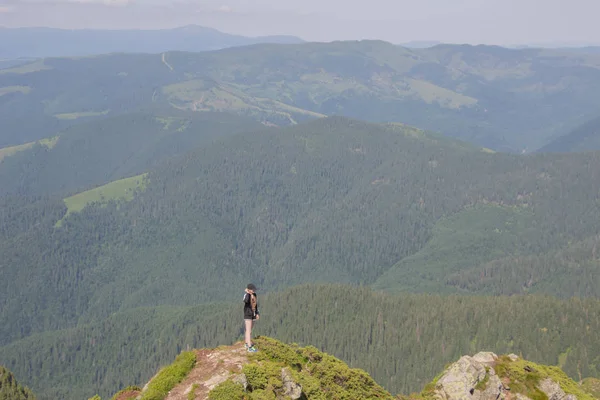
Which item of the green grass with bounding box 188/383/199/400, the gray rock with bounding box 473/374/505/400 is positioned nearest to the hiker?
the green grass with bounding box 188/383/199/400

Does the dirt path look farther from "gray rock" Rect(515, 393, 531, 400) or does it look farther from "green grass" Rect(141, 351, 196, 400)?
"gray rock" Rect(515, 393, 531, 400)

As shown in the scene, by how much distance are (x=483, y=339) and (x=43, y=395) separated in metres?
148

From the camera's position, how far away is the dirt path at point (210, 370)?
4084 centimetres

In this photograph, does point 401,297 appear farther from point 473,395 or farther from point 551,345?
point 473,395

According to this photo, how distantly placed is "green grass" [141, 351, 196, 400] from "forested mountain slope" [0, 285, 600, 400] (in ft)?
386

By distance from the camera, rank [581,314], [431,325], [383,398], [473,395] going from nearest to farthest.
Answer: [383,398]
[473,395]
[581,314]
[431,325]

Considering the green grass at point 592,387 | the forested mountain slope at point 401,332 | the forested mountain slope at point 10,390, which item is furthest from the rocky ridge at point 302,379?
the forested mountain slope at point 401,332

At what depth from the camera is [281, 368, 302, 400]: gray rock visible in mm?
41469

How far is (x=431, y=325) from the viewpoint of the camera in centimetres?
16950

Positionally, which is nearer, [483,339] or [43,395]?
[483,339]

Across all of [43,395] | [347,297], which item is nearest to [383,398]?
[347,297]

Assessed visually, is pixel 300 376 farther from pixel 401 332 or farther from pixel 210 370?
pixel 401 332

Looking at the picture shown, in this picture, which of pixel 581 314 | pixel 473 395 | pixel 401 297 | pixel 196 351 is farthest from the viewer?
pixel 401 297

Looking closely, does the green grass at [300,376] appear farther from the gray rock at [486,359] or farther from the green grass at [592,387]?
the green grass at [592,387]
